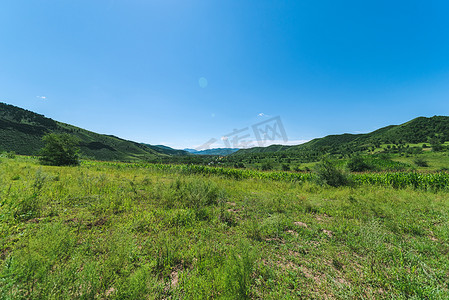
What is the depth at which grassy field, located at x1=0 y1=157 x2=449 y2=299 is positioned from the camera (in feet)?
7.40

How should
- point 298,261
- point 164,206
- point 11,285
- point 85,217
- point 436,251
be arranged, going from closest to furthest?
1. point 11,285
2. point 298,261
3. point 436,251
4. point 85,217
5. point 164,206

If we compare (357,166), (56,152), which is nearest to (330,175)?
(357,166)

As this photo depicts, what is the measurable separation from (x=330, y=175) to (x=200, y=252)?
538 inches

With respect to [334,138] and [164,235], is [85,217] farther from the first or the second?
[334,138]

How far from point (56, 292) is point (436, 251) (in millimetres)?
7758

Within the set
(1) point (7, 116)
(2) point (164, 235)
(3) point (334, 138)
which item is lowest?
(2) point (164, 235)

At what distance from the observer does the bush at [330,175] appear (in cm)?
1253

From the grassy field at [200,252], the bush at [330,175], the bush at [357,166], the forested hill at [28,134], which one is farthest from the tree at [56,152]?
the forested hill at [28,134]

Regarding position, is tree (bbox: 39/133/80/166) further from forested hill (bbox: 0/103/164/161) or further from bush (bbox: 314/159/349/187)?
forested hill (bbox: 0/103/164/161)

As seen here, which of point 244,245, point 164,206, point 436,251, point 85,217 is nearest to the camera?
point 244,245

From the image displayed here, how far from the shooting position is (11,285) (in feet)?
5.93

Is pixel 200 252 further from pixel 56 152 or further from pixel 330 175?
pixel 56 152

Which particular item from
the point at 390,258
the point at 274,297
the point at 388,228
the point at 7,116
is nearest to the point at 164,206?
the point at 274,297

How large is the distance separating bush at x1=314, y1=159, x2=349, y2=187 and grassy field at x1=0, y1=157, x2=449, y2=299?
665 cm
